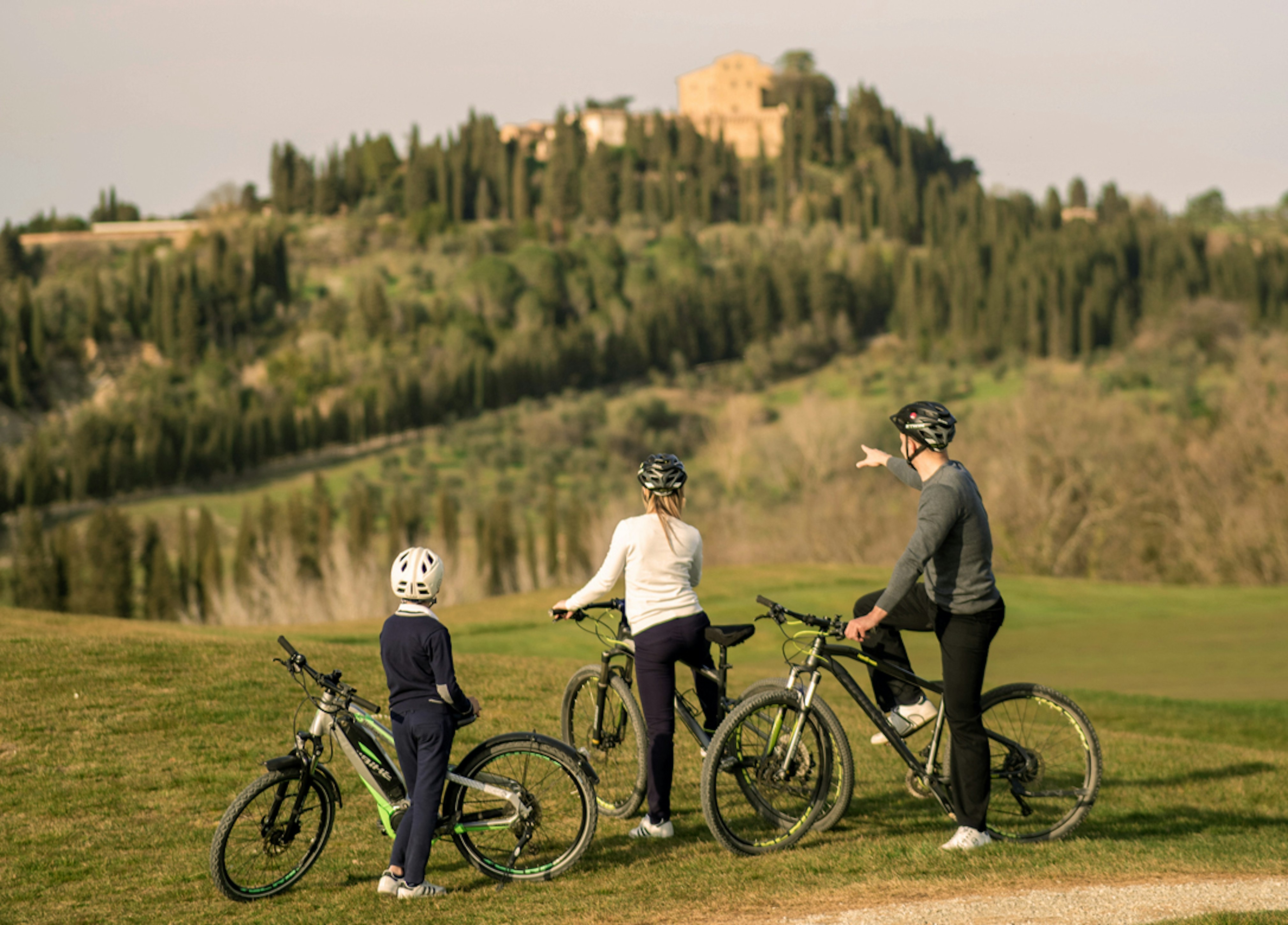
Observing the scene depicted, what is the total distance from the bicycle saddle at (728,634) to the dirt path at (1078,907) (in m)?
1.85

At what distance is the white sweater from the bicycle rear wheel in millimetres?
679

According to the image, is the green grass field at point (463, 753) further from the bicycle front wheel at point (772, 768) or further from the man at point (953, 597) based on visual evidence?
the man at point (953, 597)

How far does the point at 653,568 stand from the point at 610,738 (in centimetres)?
166

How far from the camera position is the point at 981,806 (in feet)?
26.6

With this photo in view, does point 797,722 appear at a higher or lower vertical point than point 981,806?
higher

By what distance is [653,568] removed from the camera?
828cm

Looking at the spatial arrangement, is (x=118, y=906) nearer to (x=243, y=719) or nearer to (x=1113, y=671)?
(x=243, y=719)

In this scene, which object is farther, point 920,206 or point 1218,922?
point 920,206

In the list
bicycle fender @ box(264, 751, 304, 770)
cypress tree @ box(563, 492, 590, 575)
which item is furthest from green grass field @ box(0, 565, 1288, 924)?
cypress tree @ box(563, 492, 590, 575)

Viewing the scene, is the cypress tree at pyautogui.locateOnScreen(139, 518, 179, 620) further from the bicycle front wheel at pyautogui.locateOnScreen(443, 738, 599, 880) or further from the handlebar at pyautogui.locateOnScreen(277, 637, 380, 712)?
the bicycle front wheel at pyautogui.locateOnScreen(443, 738, 599, 880)

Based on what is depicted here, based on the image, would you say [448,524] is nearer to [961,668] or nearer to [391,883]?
[391,883]

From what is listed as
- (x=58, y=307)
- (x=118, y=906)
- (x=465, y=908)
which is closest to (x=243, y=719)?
(x=118, y=906)

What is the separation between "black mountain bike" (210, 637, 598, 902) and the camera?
773 cm

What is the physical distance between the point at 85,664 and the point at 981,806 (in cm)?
1044
